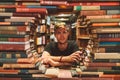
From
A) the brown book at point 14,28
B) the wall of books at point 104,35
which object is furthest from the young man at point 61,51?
the brown book at point 14,28

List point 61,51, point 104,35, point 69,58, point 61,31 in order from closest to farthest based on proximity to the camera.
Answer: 1. point 104,35
2. point 69,58
3. point 61,31
4. point 61,51

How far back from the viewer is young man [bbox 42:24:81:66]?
2035mm

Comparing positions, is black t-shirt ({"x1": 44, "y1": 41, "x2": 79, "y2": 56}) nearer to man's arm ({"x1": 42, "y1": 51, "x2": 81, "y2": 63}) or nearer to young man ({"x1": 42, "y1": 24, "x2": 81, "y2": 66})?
young man ({"x1": 42, "y1": 24, "x2": 81, "y2": 66})

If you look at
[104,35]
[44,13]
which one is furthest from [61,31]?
[104,35]

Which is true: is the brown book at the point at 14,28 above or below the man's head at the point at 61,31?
above

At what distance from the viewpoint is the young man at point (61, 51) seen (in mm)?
2035

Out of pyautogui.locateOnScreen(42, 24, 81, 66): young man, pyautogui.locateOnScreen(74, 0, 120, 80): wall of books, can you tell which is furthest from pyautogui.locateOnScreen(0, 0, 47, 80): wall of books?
pyautogui.locateOnScreen(74, 0, 120, 80): wall of books

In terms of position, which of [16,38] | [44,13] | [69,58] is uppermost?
[44,13]

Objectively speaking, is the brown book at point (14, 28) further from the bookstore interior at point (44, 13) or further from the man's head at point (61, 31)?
the man's head at point (61, 31)

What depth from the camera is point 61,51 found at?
93.0 inches

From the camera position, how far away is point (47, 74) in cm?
191

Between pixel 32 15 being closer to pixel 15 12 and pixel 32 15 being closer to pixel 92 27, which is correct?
pixel 15 12

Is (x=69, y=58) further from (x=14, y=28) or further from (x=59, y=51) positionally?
(x=14, y=28)

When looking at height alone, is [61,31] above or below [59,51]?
above
